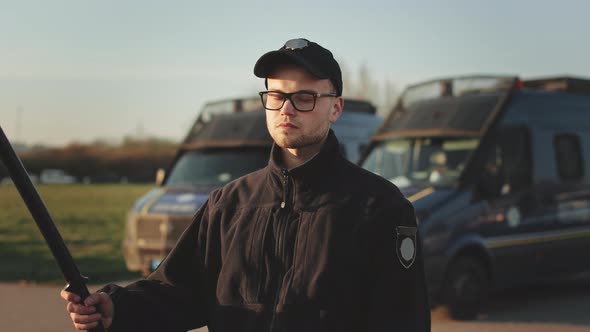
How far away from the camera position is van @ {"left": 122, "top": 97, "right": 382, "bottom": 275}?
11.7m

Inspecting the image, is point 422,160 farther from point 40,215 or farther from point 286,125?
point 40,215

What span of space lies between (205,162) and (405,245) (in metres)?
9.70

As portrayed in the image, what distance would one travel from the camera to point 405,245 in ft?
9.50

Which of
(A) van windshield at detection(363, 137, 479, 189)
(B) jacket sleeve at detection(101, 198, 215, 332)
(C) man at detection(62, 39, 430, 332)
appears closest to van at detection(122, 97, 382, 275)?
(A) van windshield at detection(363, 137, 479, 189)

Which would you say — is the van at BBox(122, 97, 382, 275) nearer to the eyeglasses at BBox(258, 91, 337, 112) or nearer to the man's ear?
the man's ear

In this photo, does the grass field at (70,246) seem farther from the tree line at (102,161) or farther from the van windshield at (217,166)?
the tree line at (102,161)

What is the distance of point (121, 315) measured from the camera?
307 centimetres

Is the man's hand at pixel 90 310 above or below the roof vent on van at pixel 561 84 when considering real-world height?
above

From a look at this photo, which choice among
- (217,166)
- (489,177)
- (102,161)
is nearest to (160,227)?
(217,166)

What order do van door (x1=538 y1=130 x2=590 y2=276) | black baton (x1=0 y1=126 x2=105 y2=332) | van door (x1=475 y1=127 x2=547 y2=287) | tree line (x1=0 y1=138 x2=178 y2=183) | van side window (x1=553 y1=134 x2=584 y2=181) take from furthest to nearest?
1. tree line (x1=0 y1=138 x2=178 y2=183)
2. van side window (x1=553 y1=134 x2=584 y2=181)
3. van door (x1=538 y1=130 x2=590 y2=276)
4. van door (x1=475 y1=127 x2=547 y2=287)
5. black baton (x1=0 y1=126 x2=105 y2=332)

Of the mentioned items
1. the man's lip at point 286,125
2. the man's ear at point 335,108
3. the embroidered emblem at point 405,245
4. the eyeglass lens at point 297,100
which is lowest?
the embroidered emblem at point 405,245

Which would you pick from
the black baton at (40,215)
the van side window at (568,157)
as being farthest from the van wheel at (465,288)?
the black baton at (40,215)

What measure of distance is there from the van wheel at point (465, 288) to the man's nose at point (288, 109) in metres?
6.76

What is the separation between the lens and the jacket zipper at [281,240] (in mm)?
2898
